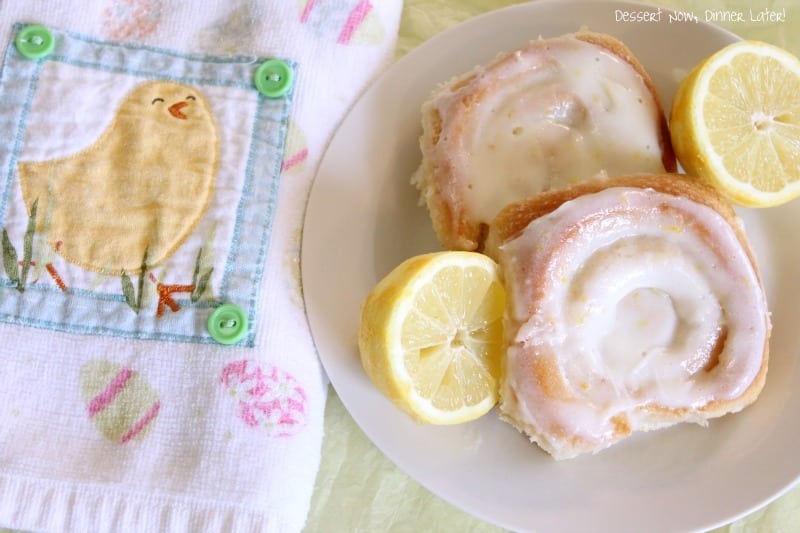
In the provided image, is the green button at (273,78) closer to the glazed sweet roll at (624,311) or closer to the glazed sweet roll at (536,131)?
the glazed sweet roll at (536,131)

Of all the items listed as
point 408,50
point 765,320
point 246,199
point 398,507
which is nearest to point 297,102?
point 246,199

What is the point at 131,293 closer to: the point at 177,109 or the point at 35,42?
the point at 177,109

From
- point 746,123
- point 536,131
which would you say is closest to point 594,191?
point 536,131

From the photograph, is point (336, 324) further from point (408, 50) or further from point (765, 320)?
point (765, 320)

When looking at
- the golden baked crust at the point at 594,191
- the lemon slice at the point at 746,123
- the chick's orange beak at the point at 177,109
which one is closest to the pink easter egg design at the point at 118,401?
the chick's orange beak at the point at 177,109

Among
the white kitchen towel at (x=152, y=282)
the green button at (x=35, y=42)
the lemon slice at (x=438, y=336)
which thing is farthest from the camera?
the green button at (x=35, y=42)

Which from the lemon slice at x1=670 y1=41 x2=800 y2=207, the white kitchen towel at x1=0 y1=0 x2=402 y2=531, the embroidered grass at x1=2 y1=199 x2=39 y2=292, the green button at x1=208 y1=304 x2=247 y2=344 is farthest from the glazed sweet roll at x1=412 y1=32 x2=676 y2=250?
the embroidered grass at x1=2 y1=199 x2=39 y2=292
